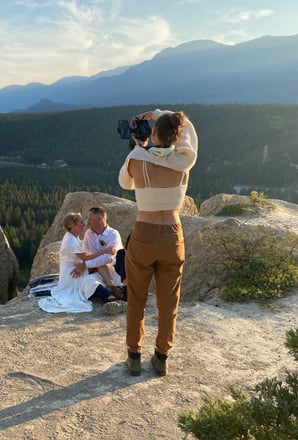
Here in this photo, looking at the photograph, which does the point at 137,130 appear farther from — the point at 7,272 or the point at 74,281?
the point at 7,272

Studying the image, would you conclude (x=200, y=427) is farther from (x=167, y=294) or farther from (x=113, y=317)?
(x=113, y=317)

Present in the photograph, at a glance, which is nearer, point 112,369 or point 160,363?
point 160,363

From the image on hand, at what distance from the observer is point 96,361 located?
475 cm

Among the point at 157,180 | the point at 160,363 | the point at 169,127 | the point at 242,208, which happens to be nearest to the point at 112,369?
the point at 160,363

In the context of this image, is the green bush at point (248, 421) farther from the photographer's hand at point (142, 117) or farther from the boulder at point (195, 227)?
the boulder at point (195, 227)

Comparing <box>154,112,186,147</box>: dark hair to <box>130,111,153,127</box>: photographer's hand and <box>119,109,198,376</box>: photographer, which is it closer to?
<box>119,109,198,376</box>: photographer

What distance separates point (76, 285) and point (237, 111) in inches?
3557

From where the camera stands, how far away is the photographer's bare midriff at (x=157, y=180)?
13.3ft

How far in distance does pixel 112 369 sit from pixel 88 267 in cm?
218

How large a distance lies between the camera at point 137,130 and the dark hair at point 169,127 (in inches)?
5.6

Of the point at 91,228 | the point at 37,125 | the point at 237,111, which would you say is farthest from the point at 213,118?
the point at 91,228

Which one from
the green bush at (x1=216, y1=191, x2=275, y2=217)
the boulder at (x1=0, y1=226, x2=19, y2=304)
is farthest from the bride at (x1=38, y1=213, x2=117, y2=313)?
the boulder at (x1=0, y1=226, x2=19, y2=304)

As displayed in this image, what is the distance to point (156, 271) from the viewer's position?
426 centimetres

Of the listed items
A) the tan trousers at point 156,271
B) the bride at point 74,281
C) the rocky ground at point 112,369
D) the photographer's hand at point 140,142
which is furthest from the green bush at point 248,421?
the bride at point 74,281
